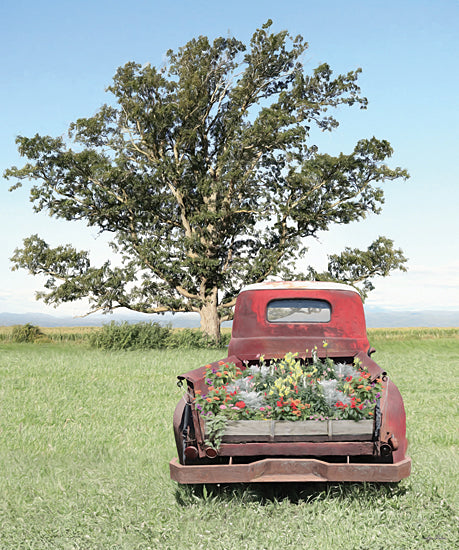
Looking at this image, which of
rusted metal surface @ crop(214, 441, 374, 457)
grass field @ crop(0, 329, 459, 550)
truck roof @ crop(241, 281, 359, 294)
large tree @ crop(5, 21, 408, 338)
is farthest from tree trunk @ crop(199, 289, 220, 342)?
rusted metal surface @ crop(214, 441, 374, 457)

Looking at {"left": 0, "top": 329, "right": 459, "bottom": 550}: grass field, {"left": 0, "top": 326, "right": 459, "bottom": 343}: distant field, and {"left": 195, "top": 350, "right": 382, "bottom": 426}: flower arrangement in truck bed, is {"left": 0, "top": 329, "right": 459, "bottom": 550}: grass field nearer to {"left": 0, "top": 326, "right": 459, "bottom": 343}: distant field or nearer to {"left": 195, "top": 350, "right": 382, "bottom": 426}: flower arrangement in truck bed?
{"left": 195, "top": 350, "right": 382, "bottom": 426}: flower arrangement in truck bed

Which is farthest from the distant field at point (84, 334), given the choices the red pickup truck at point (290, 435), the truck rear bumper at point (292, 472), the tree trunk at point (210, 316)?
the truck rear bumper at point (292, 472)

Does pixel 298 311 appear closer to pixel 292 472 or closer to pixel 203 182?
pixel 292 472

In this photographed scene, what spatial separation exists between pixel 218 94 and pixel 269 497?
24.7 meters

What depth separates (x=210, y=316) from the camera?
1065 inches

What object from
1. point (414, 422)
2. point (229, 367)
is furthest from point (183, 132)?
point (229, 367)

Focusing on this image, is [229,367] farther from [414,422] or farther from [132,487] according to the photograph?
[414,422]

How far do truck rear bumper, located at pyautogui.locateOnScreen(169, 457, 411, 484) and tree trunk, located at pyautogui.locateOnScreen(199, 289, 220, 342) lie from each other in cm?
2183

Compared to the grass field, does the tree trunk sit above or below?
above

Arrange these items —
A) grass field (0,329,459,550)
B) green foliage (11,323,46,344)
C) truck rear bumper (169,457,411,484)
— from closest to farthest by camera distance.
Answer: grass field (0,329,459,550) < truck rear bumper (169,457,411,484) < green foliage (11,323,46,344)

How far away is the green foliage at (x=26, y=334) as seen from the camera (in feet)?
104

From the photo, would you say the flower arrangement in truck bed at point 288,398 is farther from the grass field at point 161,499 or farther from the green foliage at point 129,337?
the green foliage at point 129,337

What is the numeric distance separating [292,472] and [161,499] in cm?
143

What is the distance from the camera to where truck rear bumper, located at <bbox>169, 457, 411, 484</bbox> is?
16.2 feet
